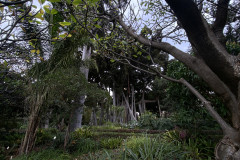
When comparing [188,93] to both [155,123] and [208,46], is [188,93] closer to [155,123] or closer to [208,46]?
[208,46]

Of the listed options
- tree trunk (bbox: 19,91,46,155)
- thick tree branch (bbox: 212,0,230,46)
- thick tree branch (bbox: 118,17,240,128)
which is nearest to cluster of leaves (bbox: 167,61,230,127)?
thick tree branch (bbox: 212,0,230,46)

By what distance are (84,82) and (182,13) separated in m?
3.29

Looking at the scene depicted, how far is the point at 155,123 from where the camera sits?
366 inches

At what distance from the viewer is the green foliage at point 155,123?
8742mm

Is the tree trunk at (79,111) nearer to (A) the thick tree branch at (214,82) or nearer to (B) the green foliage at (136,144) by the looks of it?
(B) the green foliage at (136,144)

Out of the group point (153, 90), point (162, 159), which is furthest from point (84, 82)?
point (153, 90)

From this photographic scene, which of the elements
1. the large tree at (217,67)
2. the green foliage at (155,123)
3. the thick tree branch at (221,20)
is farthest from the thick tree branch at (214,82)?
the green foliage at (155,123)

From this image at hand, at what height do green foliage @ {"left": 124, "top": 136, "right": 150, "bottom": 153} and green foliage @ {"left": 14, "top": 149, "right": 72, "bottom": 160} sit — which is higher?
green foliage @ {"left": 124, "top": 136, "right": 150, "bottom": 153}

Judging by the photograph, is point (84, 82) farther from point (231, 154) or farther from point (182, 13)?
point (231, 154)

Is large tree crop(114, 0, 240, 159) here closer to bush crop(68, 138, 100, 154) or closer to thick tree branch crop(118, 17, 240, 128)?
thick tree branch crop(118, 17, 240, 128)

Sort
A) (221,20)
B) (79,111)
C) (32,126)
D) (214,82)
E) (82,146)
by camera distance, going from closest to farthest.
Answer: (214,82), (221,20), (32,126), (82,146), (79,111)

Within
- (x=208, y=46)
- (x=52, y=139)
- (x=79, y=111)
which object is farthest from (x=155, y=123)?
(x=208, y=46)

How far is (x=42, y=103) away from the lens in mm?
4016

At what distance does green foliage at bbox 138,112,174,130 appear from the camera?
28.7 feet
